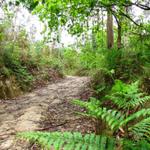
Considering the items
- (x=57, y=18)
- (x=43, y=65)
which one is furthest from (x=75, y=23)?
(x=43, y=65)

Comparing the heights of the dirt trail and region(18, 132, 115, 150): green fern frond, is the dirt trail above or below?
below

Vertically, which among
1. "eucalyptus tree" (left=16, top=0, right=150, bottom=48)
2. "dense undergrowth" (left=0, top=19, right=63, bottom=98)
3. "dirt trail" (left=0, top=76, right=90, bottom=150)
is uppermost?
"eucalyptus tree" (left=16, top=0, right=150, bottom=48)

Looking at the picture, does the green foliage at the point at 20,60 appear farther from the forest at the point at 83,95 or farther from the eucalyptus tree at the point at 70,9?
the eucalyptus tree at the point at 70,9

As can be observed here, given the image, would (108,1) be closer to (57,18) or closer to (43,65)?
(57,18)

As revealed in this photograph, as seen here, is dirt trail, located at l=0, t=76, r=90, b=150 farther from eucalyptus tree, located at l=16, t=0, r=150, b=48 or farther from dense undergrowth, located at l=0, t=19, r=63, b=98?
eucalyptus tree, located at l=16, t=0, r=150, b=48

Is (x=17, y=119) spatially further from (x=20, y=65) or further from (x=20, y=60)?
(x=20, y=60)

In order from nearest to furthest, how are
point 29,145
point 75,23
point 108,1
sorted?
1. point 29,145
2. point 108,1
3. point 75,23

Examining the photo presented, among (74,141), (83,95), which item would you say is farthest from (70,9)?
(74,141)

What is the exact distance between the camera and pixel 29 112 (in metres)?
5.88

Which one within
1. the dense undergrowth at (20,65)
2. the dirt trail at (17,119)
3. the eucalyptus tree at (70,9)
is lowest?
the dirt trail at (17,119)

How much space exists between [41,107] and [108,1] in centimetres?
282

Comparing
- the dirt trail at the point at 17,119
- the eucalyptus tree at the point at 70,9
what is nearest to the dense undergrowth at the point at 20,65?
the dirt trail at the point at 17,119

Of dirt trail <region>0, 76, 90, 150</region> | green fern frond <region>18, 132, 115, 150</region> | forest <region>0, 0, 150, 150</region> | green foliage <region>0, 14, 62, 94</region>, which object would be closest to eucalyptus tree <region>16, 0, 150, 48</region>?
forest <region>0, 0, 150, 150</region>

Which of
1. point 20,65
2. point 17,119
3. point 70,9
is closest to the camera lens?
point 17,119
